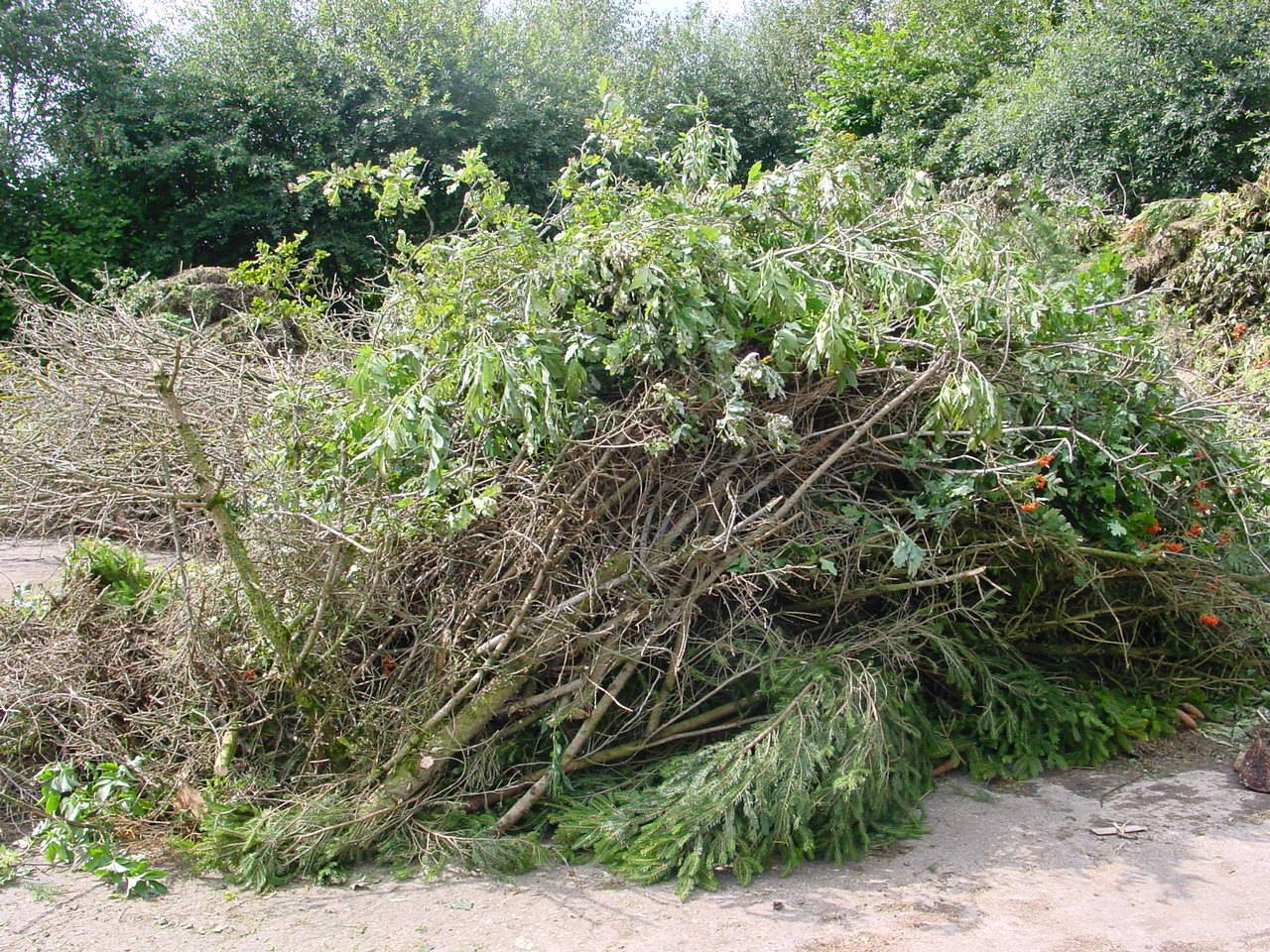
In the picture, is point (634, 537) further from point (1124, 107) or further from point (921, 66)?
point (921, 66)

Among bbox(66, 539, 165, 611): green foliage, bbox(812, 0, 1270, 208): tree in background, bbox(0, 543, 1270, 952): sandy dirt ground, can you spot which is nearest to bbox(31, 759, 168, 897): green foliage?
bbox(0, 543, 1270, 952): sandy dirt ground

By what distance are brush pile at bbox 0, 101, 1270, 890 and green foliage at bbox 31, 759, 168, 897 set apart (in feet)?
0.59

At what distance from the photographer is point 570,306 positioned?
13.8ft

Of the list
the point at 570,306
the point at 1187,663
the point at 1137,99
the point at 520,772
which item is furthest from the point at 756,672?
the point at 1137,99

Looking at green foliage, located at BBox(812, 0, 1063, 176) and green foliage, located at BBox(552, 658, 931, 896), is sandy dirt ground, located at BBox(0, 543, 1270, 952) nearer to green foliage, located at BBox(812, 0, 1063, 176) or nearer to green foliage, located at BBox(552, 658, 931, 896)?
green foliage, located at BBox(552, 658, 931, 896)

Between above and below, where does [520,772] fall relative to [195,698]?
below

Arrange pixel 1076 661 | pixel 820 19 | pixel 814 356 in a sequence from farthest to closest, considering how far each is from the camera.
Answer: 1. pixel 820 19
2. pixel 1076 661
3. pixel 814 356

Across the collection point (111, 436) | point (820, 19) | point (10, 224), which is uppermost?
point (820, 19)

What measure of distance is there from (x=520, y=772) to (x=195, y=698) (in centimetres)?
137

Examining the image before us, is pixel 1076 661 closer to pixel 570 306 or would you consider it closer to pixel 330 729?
pixel 570 306

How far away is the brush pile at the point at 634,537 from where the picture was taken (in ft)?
12.8

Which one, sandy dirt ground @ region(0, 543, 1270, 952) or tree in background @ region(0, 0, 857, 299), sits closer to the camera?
sandy dirt ground @ region(0, 543, 1270, 952)

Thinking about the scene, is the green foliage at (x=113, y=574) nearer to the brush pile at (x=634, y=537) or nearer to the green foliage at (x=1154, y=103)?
the brush pile at (x=634, y=537)

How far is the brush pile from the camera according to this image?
390cm
